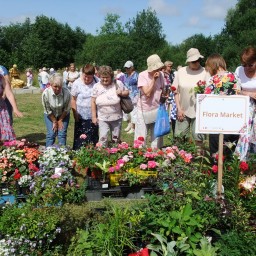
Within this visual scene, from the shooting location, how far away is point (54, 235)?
9.70 ft

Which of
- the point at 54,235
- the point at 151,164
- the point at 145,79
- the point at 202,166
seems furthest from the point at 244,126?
the point at 145,79

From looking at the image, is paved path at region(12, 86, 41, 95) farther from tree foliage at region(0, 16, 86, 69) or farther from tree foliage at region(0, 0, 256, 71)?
tree foliage at region(0, 16, 86, 69)

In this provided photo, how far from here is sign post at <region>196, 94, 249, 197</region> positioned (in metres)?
3.38

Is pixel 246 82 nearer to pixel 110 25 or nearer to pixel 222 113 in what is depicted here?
pixel 222 113

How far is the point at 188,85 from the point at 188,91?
0.26ft

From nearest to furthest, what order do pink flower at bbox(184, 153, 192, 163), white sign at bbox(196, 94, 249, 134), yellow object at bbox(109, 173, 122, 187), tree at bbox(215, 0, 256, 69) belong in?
white sign at bbox(196, 94, 249, 134) → pink flower at bbox(184, 153, 192, 163) → yellow object at bbox(109, 173, 122, 187) → tree at bbox(215, 0, 256, 69)

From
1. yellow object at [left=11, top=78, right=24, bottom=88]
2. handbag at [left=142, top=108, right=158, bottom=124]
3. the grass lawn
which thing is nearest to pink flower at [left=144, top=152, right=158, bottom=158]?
handbag at [left=142, top=108, right=158, bottom=124]

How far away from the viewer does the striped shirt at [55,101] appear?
5508 mm

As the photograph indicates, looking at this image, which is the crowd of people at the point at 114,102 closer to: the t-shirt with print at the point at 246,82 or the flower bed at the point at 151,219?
the t-shirt with print at the point at 246,82

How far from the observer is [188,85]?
5.40 metres

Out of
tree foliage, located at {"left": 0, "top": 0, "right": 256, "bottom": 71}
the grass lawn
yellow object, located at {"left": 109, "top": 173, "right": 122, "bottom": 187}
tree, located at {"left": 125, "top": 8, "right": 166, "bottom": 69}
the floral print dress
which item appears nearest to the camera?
yellow object, located at {"left": 109, "top": 173, "right": 122, "bottom": 187}

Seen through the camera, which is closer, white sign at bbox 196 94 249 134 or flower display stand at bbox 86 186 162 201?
white sign at bbox 196 94 249 134

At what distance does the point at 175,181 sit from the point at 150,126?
2.20 m

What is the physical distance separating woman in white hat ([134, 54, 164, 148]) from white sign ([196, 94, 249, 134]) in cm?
196
